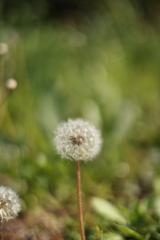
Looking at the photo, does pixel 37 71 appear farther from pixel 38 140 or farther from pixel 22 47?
pixel 38 140

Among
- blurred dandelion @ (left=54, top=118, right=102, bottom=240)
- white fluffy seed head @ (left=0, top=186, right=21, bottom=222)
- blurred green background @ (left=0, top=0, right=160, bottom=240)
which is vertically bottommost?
white fluffy seed head @ (left=0, top=186, right=21, bottom=222)

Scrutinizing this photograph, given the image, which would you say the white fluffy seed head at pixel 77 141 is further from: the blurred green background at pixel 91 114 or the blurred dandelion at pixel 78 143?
the blurred green background at pixel 91 114

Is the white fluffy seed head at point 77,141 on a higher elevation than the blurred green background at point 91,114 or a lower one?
lower

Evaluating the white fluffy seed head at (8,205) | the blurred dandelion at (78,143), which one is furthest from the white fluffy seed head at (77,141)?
the white fluffy seed head at (8,205)

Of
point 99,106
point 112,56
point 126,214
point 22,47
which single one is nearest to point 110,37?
point 112,56

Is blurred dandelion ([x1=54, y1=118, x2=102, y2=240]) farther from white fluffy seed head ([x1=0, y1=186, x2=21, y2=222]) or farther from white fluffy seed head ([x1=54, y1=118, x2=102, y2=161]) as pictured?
white fluffy seed head ([x1=0, y1=186, x2=21, y2=222])

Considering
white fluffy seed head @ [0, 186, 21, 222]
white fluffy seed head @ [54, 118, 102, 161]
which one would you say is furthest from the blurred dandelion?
white fluffy seed head @ [0, 186, 21, 222]

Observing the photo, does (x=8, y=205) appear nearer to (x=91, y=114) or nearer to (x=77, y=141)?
(x=77, y=141)

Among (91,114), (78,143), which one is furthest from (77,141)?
(91,114)
